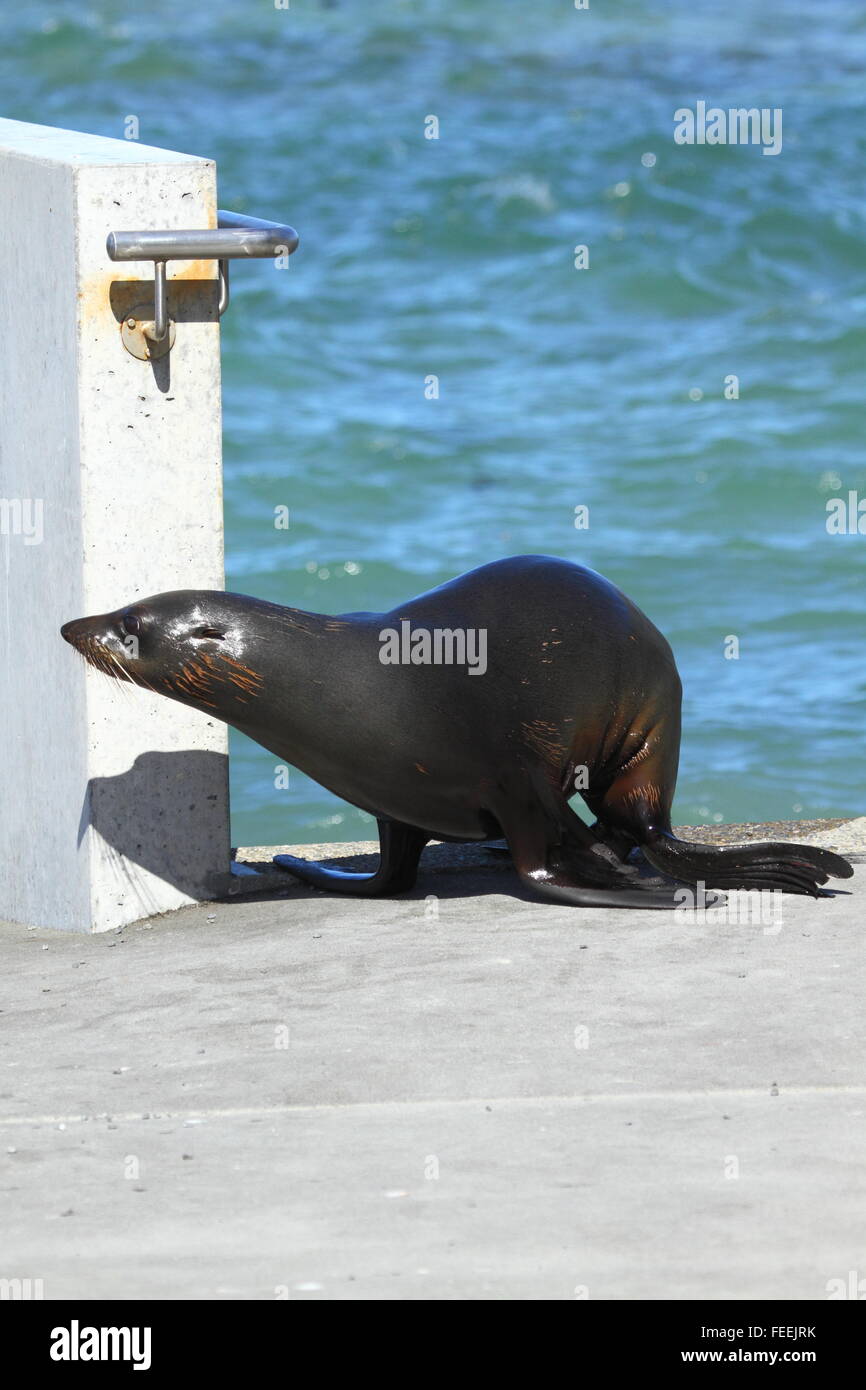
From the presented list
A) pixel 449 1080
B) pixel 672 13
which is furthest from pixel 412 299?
pixel 449 1080

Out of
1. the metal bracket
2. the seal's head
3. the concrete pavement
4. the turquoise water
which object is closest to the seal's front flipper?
the concrete pavement

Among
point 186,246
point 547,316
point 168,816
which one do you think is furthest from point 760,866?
point 547,316

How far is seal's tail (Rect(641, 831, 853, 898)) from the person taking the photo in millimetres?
5500

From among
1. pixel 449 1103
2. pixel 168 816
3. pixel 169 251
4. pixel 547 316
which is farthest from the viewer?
pixel 547 316

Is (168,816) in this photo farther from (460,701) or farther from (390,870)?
(460,701)

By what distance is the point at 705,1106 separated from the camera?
4039mm

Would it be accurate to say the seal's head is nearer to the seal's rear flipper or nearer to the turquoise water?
the seal's rear flipper

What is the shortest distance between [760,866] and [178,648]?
5.35 ft

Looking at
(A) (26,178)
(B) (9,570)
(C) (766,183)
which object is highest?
(C) (766,183)

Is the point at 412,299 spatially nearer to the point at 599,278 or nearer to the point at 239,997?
the point at 599,278

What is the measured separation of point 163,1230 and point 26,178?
10.4 feet

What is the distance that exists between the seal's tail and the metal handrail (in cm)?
194

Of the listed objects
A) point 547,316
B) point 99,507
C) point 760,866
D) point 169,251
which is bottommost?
point 760,866

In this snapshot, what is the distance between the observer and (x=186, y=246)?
17.7 feet
